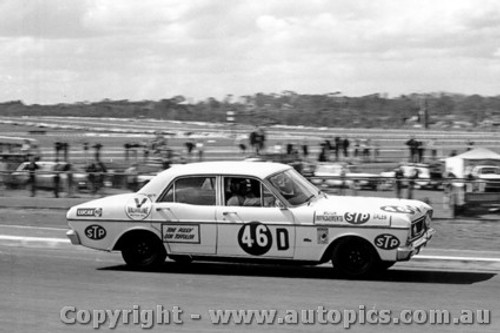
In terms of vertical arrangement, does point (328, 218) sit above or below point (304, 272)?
above

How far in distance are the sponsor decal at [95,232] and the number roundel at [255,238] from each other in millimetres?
1847

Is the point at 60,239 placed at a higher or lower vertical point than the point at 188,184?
lower

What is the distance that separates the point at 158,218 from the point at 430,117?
2589 inches

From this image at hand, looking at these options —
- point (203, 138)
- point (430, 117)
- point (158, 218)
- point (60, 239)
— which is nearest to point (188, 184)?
point (158, 218)

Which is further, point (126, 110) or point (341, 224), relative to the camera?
point (126, 110)

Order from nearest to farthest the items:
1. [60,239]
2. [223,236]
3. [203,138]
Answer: [223,236]
[60,239]
[203,138]

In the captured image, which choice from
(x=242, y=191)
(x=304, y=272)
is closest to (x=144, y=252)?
(x=242, y=191)

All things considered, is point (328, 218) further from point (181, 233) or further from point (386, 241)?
point (181, 233)

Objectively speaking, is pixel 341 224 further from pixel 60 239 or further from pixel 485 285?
pixel 60 239

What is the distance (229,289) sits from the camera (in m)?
10.3

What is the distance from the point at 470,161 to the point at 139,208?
1992 cm

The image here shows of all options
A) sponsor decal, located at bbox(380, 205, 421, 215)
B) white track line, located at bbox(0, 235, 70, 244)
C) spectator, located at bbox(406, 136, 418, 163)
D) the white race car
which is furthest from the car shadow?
spectator, located at bbox(406, 136, 418, 163)

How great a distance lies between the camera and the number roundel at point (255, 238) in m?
11.1

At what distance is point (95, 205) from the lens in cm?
1195
